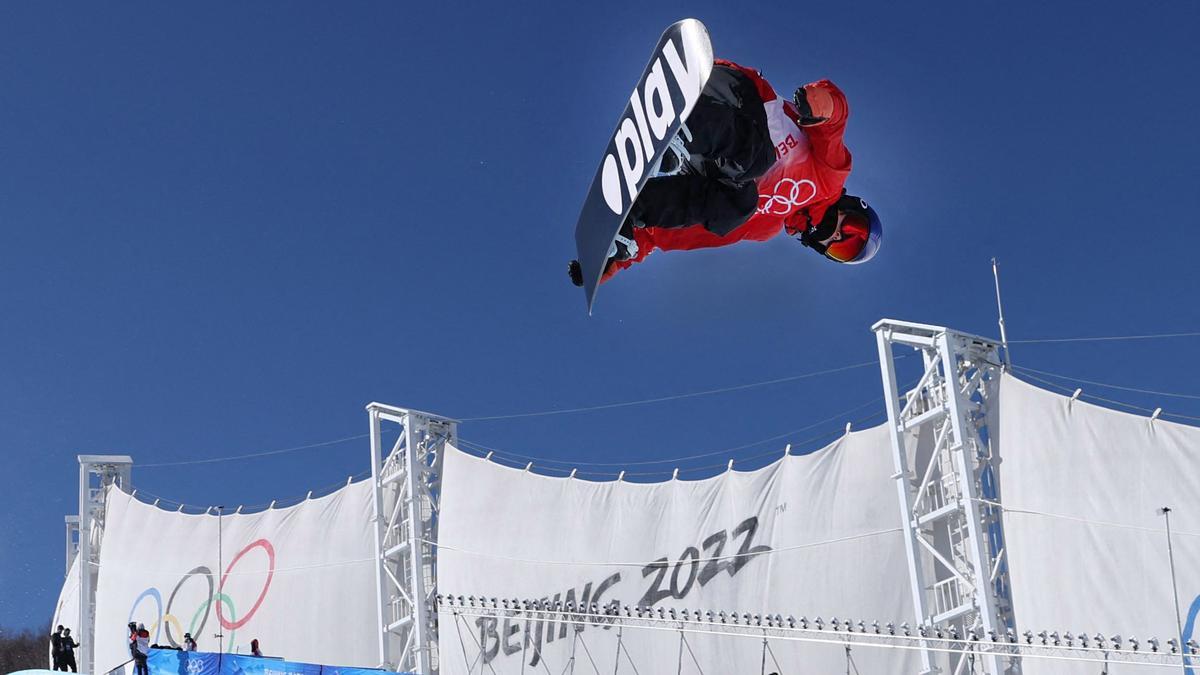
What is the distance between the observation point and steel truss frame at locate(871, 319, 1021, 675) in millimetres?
13180

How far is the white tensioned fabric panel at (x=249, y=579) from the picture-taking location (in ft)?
64.9

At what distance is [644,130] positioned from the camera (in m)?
5.09

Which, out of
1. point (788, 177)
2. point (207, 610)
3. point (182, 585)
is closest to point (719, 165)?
point (788, 177)

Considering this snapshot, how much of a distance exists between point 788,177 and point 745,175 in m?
0.52

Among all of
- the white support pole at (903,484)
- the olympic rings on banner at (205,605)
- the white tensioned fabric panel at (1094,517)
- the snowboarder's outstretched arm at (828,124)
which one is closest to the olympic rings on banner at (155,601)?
the olympic rings on banner at (205,605)

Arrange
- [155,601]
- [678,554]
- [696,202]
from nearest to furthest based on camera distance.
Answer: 1. [696,202]
2. [678,554]
3. [155,601]

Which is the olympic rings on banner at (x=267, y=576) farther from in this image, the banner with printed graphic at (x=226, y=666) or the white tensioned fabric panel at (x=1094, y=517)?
the white tensioned fabric panel at (x=1094, y=517)

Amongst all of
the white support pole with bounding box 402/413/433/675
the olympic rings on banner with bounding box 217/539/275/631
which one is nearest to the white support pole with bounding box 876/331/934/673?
the white support pole with bounding box 402/413/433/675

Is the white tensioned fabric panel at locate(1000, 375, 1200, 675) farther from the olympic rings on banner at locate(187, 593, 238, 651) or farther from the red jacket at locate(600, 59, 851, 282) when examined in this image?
the olympic rings on banner at locate(187, 593, 238, 651)

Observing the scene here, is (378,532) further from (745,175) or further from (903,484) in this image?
(745,175)

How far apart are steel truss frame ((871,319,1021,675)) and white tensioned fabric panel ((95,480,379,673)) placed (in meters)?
8.48

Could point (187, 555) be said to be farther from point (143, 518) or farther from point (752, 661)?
point (752, 661)

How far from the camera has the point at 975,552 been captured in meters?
13.1

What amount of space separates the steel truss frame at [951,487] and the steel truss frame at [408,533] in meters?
7.21
